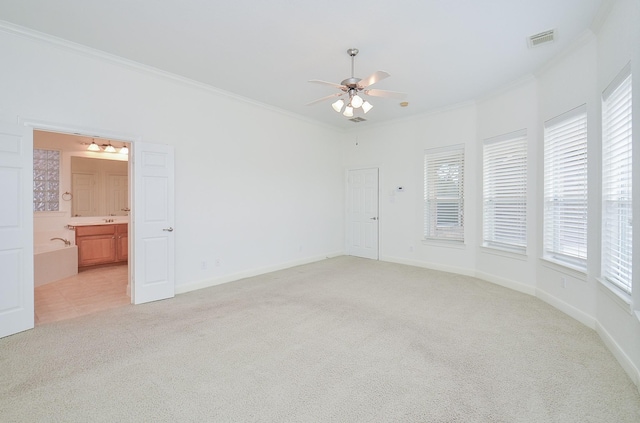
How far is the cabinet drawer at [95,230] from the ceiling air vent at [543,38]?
24.6ft

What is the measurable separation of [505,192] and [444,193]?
1.19 metres

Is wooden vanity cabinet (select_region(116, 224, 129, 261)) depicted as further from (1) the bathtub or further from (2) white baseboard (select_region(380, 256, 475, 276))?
(2) white baseboard (select_region(380, 256, 475, 276))

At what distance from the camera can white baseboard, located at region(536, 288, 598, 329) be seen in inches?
123

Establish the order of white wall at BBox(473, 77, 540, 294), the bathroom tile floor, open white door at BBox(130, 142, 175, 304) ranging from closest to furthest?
the bathroom tile floor
open white door at BBox(130, 142, 175, 304)
white wall at BBox(473, 77, 540, 294)

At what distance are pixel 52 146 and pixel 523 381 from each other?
7.90 m

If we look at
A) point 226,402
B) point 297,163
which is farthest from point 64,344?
point 297,163

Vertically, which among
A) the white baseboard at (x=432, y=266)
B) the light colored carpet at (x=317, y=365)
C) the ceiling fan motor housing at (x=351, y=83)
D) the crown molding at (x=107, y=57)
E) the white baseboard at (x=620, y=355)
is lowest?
the light colored carpet at (x=317, y=365)

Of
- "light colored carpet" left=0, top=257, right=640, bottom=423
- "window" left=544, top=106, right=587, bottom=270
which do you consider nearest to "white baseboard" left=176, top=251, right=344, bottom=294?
"light colored carpet" left=0, top=257, right=640, bottom=423

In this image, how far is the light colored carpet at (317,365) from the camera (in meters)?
1.91

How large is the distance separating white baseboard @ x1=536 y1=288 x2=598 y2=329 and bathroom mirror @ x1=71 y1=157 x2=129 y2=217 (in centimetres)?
794

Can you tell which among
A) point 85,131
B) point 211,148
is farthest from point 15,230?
point 211,148

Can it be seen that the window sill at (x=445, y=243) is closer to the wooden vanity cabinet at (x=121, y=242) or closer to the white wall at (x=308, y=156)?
the white wall at (x=308, y=156)

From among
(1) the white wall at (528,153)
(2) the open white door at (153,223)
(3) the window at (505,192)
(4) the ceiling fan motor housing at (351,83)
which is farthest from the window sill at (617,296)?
(2) the open white door at (153,223)

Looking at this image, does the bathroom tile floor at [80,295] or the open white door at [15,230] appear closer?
the open white door at [15,230]
